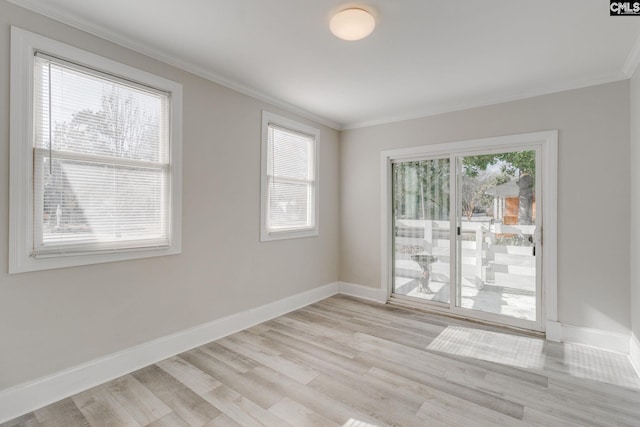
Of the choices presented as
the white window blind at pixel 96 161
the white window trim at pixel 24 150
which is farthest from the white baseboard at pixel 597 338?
the white window trim at pixel 24 150

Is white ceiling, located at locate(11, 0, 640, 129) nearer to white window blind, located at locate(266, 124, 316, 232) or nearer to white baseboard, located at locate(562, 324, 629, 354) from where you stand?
white window blind, located at locate(266, 124, 316, 232)

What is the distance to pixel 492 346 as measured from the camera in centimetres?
310

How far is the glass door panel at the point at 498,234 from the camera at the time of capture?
353cm

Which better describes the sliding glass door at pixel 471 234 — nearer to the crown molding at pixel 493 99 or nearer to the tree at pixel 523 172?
the tree at pixel 523 172

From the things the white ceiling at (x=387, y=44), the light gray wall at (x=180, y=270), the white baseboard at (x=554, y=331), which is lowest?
the white baseboard at (x=554, y=331)

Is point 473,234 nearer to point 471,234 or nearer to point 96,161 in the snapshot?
point 471,234

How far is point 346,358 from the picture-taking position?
2820mm

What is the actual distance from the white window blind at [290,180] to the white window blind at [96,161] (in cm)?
133

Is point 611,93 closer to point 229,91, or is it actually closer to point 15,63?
point 229,91

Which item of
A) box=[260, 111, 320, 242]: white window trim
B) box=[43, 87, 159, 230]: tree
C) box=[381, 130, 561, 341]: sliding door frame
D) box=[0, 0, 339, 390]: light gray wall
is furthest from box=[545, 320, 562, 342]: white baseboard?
box=[43, 87, 159, 230]: tree

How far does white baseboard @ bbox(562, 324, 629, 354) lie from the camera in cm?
296

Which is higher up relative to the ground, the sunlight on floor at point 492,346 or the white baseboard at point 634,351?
the white baseboard at point 634,351

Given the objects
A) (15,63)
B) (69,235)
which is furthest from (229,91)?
(69,235)

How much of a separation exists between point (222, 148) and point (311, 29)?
1.50 m
